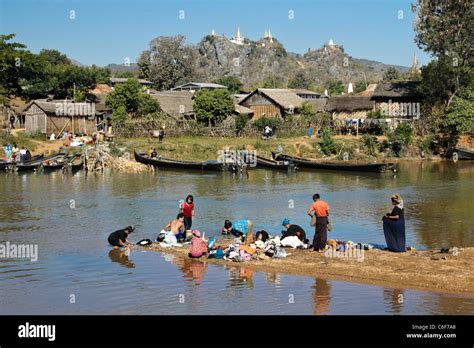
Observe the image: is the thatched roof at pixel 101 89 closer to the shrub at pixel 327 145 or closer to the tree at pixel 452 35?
the shrub at pixel 327 145

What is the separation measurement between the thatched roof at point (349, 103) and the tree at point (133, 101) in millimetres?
15819

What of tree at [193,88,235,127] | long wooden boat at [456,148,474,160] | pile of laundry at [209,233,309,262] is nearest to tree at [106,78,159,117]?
tree at [193,88,235,127]

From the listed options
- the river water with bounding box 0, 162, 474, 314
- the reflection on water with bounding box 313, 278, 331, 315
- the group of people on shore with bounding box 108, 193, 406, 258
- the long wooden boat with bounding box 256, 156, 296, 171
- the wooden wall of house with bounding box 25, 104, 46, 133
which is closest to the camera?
the reflection on water with bounding box 313, 278, 331, 315

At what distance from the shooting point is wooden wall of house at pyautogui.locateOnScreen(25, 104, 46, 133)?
5131cm

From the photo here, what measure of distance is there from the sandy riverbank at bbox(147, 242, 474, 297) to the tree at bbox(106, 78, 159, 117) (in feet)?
137

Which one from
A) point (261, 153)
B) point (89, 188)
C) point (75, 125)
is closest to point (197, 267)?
point (89, 188)

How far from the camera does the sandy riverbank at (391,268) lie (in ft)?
46.4

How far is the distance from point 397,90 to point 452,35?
340 inches

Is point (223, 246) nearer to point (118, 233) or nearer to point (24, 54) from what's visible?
point (118, 233)

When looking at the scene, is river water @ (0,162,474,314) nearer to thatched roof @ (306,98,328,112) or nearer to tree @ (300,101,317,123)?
tree @ (300,101,317,123)

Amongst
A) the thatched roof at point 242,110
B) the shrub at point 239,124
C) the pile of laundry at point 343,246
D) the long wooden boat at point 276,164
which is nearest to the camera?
the pile of laundry at point 343,246

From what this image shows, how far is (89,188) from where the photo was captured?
3388 cm

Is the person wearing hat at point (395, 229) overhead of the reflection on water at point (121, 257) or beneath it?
overhead

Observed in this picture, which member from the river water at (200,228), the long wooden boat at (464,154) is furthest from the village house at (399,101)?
the river water at (200,228)
